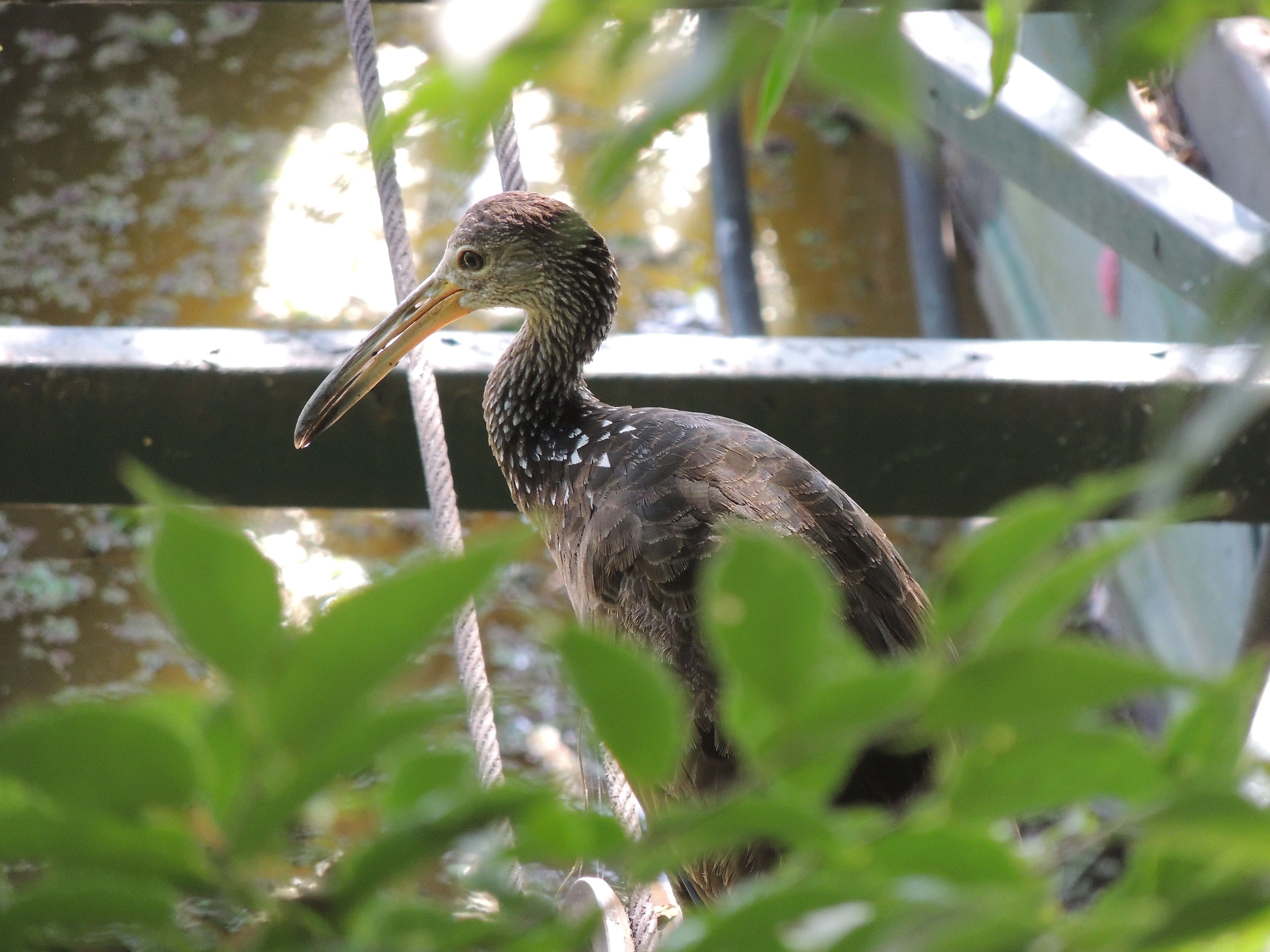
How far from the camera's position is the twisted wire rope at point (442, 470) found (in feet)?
5.48

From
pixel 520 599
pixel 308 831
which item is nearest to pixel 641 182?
pixel 308 831

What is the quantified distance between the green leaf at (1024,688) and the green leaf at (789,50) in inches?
8.0

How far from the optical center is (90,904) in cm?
36

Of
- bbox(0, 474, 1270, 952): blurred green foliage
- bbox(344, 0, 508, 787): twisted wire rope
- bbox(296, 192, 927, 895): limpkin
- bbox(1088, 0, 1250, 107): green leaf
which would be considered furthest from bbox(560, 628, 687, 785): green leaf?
bbox(296, 192, 927, 895): limpkin

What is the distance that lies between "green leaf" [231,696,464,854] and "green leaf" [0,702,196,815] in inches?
0.8

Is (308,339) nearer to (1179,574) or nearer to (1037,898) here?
(1037,898)

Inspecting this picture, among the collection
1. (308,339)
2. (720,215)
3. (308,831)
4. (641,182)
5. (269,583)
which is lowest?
(269,583)

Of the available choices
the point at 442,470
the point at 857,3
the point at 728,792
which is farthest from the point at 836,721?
the point at 442,470

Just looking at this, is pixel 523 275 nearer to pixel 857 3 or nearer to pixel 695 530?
pixel 695 530

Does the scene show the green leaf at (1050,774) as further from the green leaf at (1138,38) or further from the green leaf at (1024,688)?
the green leaf at (1138,38)

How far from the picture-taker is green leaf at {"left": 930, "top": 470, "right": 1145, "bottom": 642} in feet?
1.24

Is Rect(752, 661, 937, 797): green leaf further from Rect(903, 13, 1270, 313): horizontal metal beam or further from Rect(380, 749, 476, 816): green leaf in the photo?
Rect(903, 13, 1270, 313): horizontal metal beam

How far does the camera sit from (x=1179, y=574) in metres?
3.43

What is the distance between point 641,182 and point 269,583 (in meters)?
0.22
